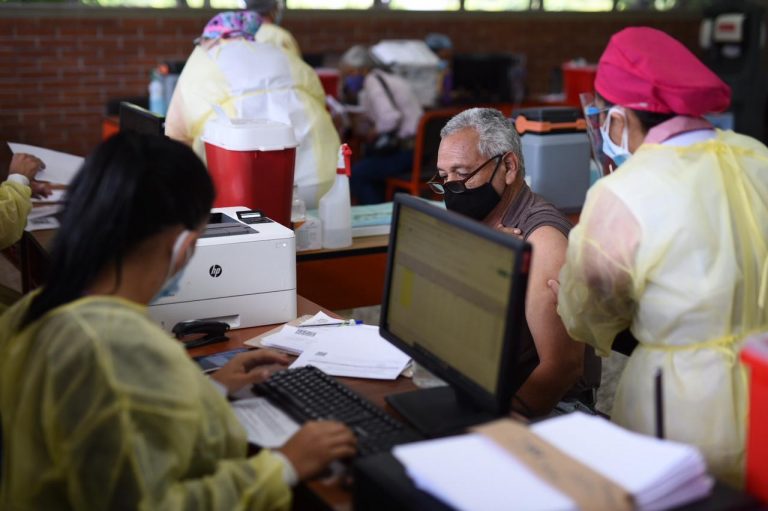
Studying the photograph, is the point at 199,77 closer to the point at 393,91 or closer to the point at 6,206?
the point at 6,206

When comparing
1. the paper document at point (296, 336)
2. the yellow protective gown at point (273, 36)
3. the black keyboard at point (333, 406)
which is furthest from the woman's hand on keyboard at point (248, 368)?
the yellow protective gown at point (273, 36)

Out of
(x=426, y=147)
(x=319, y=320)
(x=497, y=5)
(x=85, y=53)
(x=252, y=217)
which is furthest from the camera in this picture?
(x=497, y=5)

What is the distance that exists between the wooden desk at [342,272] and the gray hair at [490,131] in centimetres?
67

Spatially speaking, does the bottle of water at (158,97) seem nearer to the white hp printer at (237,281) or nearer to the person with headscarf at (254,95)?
the person with headscarf at (254,95)

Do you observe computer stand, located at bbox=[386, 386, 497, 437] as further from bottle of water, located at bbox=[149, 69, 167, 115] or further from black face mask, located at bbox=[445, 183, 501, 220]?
bottle of water, located at bbox=[149, 69, 167, 115]

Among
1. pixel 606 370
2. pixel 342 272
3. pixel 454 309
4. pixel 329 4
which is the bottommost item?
pixel 606 370

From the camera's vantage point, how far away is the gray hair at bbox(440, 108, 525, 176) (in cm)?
218

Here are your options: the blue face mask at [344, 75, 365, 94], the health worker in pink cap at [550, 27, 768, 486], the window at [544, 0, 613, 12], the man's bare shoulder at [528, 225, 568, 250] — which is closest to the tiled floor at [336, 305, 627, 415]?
the man's bare shoulder at [528, 225, 568, 250]

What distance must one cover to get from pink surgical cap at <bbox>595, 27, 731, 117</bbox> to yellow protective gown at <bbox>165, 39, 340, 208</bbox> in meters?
1.76

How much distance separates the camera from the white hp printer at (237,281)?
6.86 ft

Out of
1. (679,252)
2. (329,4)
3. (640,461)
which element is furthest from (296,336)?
(329,4)

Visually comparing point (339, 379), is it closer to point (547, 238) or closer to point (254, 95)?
point (547, 238)

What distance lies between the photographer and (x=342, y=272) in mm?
2801

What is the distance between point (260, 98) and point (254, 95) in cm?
3
